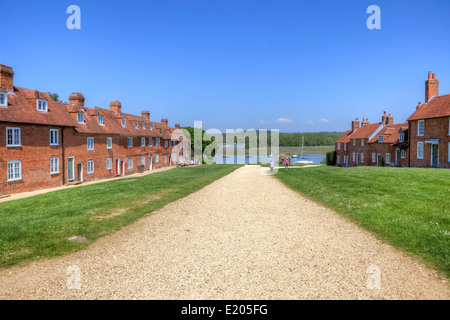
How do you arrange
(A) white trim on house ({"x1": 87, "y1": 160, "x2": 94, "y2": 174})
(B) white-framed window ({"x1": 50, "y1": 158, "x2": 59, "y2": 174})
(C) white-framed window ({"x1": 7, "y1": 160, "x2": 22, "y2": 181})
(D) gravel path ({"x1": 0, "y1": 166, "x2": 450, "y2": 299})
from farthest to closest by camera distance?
(A) white trim on house ({"x1": 87, "y1": 160, "x2": 94, "y2": 174}) → (B) white-framed window ({"x1": 50, "y1": 158, "x2": 59, "y2": 174}) → (C) white-framed window ({"x1": 7, "y1": 160, "x2": 22, "y2": 181}) → (D) gravel path ({"x1": 0, "y1": 166, "x2": 450, "y2": 299})

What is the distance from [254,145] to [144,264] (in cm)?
6281

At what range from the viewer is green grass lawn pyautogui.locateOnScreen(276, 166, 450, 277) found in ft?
26.6

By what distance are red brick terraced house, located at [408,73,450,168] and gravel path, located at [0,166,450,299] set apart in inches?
1107

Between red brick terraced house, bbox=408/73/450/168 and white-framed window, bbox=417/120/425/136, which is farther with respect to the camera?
white-framed window, bbox=417/120/425/136

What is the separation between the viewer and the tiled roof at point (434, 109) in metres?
31.7

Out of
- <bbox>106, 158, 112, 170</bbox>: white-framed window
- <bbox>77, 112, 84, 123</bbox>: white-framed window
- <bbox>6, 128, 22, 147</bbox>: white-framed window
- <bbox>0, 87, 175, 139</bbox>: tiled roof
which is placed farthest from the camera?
<bbox>106, 158, 112, 170</bbox>: white-framed window

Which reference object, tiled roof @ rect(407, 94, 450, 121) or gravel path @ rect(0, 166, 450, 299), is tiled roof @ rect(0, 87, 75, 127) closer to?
gravel path @ rect(0, 166, 450, 299)

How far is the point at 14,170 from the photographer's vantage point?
24.0m

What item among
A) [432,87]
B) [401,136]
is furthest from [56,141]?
[432,87]

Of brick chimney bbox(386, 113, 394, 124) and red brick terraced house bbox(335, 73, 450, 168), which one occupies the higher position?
brick chimney bbox(386, 113, 394, 124)

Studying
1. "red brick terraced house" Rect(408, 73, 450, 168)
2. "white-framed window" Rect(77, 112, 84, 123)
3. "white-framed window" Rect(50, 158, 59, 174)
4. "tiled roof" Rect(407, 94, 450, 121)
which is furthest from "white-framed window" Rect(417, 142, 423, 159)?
"white-framed window" Rect(50, 158, 59, 174)

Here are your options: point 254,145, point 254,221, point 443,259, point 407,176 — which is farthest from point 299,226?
point 254,145

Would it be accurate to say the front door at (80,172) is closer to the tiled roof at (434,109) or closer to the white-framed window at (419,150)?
the tiled roof at (434,109)
